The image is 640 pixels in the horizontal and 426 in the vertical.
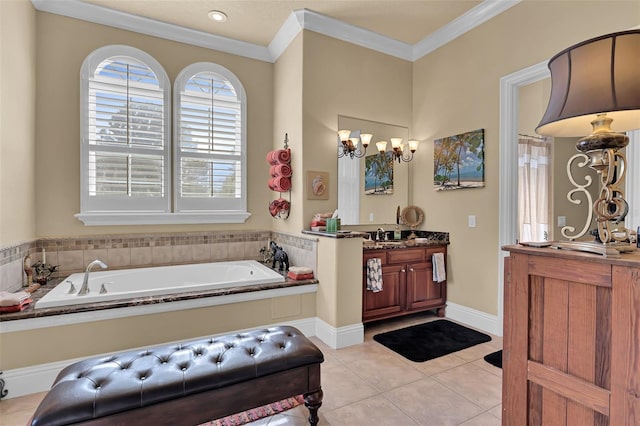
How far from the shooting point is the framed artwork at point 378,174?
3.89 metres

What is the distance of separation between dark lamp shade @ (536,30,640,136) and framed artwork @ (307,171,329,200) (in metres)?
2.44

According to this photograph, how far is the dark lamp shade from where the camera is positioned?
1.05 metres

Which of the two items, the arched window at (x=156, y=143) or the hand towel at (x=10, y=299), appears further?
the arched window at (x=156, y=143)

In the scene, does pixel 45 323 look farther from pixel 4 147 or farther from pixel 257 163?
pixel 257 163

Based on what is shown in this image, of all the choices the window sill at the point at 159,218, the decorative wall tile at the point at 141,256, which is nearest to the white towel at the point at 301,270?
the window sill at the point at 159,218

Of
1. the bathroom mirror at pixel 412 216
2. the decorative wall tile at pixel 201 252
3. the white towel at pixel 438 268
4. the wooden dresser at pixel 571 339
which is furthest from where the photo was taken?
the bathroom mirror at pixel 412 216

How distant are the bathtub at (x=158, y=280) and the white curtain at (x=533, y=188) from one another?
328 centimetres

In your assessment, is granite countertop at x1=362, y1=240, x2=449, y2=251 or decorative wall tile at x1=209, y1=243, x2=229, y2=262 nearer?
granite countertop at x1=362, y1=240, x2=449, y2=251

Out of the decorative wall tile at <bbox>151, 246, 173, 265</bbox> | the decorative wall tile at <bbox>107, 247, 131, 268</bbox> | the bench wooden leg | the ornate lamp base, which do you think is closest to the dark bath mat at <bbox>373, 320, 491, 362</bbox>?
the bench wooden leg

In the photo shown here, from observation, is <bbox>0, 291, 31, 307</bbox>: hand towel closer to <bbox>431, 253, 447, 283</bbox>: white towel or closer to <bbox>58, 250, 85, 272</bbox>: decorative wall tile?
<bbox>58, 250, 85, 272</bbox>: decorative wall tile

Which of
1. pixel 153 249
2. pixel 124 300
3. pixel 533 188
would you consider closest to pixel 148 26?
pixel 153 249

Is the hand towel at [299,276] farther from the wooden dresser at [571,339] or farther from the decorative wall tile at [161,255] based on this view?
the wooden dresser at [571,339]

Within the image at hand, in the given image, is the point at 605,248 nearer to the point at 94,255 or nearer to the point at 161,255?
the point at 161,255

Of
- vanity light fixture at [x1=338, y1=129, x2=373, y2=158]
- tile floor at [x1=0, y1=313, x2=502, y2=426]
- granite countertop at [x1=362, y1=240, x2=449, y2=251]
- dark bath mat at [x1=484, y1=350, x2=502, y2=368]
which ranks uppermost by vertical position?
vanity light fixture at [x1=338, y1=129, x2=373, y2=158]
